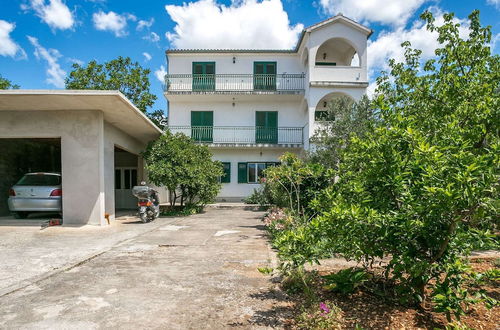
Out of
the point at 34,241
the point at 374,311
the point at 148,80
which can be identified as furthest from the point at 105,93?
the point at 148,80

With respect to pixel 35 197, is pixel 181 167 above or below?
above

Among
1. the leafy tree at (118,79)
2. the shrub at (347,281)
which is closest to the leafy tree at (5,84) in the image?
the leafy tree at (118,79)

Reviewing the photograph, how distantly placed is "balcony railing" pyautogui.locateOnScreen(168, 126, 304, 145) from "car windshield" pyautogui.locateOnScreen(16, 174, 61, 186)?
10.9 meters

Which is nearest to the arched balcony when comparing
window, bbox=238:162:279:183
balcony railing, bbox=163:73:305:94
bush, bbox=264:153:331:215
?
balcony railing, bbox=163:73:305:94

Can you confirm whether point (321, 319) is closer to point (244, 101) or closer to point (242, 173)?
point (242, 173)

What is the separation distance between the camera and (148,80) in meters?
27.2

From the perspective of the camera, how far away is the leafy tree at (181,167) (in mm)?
12664

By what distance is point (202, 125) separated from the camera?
21438 mm

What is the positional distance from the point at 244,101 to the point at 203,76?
337 cm

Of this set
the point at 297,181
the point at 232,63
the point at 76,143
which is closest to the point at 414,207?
the point at 297,181

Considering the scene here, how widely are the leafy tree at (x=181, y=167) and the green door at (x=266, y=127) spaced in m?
7.23

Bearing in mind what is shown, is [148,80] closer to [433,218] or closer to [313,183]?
[313,183]

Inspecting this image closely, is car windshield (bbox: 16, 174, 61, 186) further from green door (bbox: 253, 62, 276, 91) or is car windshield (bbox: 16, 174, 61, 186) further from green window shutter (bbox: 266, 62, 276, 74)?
green window shutter (bbox: 266, 62, 276, 74)

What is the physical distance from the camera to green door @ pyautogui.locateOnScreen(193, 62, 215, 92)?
70.4 feet
